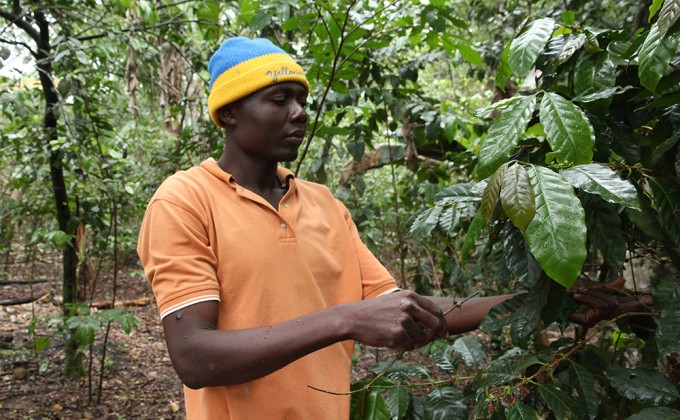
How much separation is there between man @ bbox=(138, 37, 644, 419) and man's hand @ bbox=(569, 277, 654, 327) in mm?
208

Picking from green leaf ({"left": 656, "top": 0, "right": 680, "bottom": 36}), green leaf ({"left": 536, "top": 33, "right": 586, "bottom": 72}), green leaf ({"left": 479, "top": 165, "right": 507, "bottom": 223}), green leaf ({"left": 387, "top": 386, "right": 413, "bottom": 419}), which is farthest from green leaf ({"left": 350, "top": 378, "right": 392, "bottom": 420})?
green leaf ({"left": 656, "top": 0, "right": 680, "bottom": 36})

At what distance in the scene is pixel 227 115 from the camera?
1.54m

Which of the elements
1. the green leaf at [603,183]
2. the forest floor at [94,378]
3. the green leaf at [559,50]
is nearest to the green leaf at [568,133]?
the green leaf at [603,183]

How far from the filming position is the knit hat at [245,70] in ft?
A: 4.83

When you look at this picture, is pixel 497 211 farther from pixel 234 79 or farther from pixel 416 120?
pixel 416 120

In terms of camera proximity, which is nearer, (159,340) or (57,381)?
(57,381)

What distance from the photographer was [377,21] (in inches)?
98.4

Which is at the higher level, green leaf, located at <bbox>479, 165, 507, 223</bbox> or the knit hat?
the knit hat

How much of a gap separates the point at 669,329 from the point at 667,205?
0.83 feet

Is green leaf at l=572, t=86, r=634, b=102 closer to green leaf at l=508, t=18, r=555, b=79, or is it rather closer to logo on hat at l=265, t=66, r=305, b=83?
green leaf at l=508, t=18, r=555, b=79

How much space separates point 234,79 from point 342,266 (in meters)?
0.59

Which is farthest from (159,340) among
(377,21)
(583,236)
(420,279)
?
(583,236)

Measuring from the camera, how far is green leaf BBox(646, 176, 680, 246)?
44.9 inches

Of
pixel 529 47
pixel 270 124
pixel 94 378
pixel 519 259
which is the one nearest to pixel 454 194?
pixel 519 259
